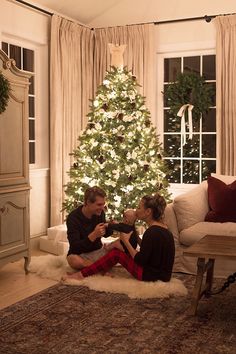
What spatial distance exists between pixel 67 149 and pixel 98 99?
Answer: 3.30ft

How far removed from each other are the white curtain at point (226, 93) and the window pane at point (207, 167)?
0.38m

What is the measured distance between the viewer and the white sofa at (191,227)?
16.1 feet

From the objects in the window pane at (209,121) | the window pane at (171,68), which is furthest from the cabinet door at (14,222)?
the window pane at (171,68)

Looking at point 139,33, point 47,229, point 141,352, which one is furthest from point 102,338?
point 139,33

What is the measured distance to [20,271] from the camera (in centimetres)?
525

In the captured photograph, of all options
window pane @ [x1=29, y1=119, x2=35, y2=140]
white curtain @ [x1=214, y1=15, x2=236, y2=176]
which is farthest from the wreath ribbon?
window pane @ [x1=29, y1=119, x2=35, y2=140]

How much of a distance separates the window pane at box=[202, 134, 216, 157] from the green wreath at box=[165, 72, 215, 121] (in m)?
0.29

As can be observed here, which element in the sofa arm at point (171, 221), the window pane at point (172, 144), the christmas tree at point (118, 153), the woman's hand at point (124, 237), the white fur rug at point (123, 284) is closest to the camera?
the white fur rug at point (123, 284)

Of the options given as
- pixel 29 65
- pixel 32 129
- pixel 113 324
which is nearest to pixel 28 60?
pixel 29 65

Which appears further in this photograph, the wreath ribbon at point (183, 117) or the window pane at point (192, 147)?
the window pane at point (192, 147)

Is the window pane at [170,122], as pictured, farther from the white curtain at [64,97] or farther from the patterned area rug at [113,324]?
the patterned area rug at [113,324]

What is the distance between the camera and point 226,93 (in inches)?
265

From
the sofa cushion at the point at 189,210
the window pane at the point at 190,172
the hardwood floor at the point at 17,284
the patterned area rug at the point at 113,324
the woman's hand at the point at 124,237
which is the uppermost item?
the window pane at the point at 190,172

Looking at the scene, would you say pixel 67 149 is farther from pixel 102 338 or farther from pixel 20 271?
pixel 102 338
